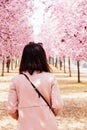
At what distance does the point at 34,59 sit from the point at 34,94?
42 centimetres

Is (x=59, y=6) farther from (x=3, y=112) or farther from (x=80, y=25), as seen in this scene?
(x=3, y=112)

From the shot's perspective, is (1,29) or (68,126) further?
(1,29)

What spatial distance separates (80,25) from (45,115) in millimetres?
14359

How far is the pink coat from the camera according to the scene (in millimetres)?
5523

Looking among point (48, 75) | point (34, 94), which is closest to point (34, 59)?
point (48, 75)

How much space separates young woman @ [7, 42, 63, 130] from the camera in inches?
217

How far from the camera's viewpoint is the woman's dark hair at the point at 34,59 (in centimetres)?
554

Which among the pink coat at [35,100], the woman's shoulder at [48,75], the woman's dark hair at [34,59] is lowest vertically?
the pink coat at [35,100]

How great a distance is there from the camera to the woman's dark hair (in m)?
5.54

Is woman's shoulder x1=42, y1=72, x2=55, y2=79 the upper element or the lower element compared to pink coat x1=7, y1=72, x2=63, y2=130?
upper

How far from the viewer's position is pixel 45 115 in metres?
5.54

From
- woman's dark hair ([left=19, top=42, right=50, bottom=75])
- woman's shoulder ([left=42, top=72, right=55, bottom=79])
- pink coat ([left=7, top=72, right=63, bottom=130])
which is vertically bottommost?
pink coat ([left=7, top=72, right=63, bottom=130])

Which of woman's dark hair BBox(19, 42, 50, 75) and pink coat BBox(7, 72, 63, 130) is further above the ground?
woman's dark hair BBox(19, 42, 50, 75)

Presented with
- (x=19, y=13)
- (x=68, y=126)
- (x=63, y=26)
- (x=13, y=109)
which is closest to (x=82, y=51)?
(x=63, y=26)
